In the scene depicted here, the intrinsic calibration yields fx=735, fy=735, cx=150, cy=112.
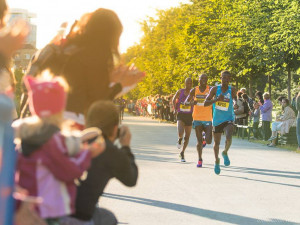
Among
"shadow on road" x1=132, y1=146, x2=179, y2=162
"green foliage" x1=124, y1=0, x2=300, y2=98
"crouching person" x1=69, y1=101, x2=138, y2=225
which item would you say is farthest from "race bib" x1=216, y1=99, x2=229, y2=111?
"green foliage" x1=124, y1=0, x2=300, y2=98

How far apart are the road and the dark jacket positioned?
4.35m

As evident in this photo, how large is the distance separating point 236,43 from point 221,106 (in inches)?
936

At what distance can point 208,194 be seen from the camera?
1030cm

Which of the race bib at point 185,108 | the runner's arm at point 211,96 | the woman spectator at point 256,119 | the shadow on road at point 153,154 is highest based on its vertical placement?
the runner's arm at point 211,96

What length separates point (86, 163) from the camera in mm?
3037

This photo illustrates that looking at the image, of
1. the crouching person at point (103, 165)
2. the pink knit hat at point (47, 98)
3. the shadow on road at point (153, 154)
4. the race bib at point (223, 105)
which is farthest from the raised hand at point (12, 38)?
the shadow on road at point (153, 154)

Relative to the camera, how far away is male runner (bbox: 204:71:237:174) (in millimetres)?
12875

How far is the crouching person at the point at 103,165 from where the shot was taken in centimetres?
343

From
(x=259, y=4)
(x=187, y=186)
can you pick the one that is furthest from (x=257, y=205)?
(x=259, y=4)

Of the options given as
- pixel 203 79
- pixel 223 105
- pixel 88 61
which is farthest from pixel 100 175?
pixel 203 79

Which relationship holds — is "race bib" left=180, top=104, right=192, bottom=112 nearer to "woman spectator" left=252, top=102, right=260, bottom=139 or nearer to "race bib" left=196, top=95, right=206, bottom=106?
"race bib" left=196, top=95, right=206, bottom=106

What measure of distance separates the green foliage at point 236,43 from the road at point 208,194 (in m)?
13.7

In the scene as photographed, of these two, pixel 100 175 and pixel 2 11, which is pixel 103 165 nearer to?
pixel 100 175

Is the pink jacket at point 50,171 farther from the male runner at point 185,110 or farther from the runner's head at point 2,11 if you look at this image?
the male runner at point 185,110
